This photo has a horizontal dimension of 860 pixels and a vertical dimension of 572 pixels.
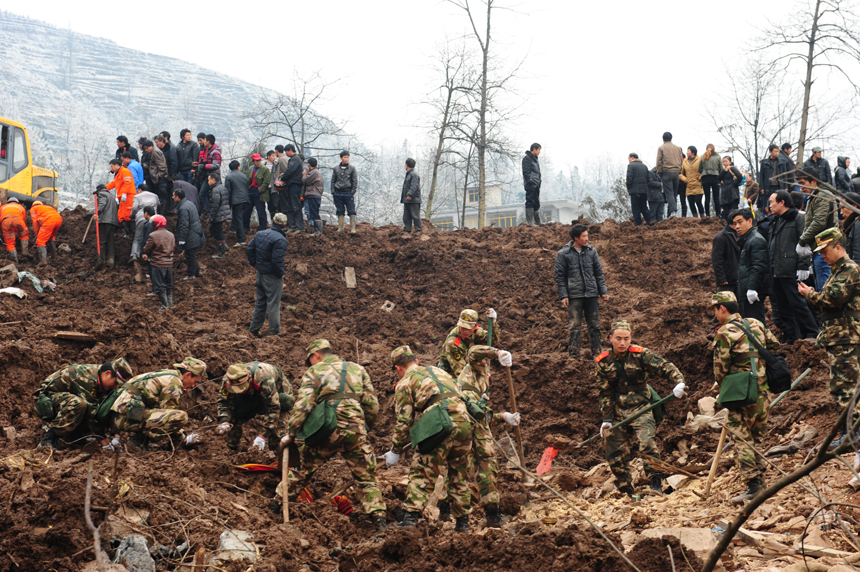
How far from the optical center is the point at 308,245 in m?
15.0

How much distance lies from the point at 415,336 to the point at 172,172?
25.2ft

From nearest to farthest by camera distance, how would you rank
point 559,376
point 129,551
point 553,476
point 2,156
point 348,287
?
point 129,551 → point 553,476 → point 559,376 → point 348,287 → point 2,156

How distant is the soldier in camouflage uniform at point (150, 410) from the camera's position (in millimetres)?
6621

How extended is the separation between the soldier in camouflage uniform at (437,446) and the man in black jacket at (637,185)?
1020 cm

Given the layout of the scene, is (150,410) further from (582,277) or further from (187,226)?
(187,226)

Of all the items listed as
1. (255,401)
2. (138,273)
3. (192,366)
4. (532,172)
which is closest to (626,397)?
(255,401)

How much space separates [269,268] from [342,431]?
18.2 ft

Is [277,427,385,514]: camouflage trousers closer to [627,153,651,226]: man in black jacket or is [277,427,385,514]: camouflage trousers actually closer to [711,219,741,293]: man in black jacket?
[711,219,741,293]: man in black jacket

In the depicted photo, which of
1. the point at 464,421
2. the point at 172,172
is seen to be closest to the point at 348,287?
the point at 172,172

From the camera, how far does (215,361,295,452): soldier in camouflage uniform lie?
23.0 ft

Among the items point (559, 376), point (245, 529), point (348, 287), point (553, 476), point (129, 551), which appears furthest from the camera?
point (348, 287)

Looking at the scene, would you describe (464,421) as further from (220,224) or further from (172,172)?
(172,172)

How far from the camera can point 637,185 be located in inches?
577

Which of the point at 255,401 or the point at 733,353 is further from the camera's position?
the point at 255,401
